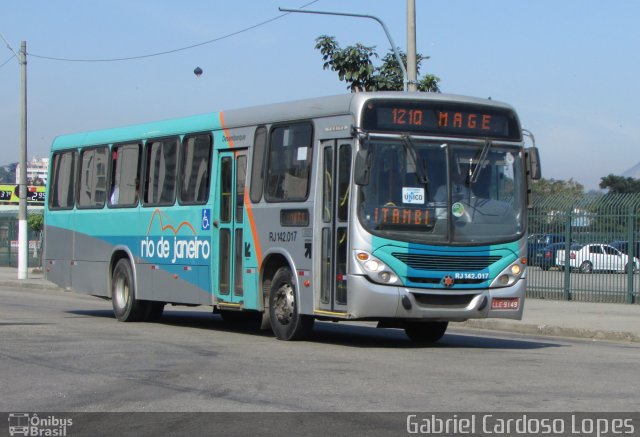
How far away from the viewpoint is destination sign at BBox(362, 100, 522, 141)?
13.4 metres

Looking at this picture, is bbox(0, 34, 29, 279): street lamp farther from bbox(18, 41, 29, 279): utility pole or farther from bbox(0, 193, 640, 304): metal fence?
bbox(0, 193, 640, 304): metal fence

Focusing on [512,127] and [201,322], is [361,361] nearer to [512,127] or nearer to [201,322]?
[512,127]

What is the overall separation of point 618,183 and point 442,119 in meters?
82.2

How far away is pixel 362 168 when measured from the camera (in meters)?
13.0

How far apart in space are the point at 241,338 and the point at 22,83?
894 inches

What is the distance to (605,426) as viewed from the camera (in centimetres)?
797

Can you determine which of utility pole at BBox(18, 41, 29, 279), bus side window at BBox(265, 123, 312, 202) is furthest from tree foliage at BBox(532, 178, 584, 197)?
bus side window at BBox(265, 123, 312, 202)

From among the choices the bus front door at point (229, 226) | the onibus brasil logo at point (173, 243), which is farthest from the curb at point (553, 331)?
the onibus brasil logo at point (173, 243)

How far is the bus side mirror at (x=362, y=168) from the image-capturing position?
42.4ft

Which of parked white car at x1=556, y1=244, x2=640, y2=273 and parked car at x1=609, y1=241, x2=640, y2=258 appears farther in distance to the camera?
parked white car at x1=556, y1=244, x2=640, y2=273

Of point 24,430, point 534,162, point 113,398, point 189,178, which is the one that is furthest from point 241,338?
point 24,430

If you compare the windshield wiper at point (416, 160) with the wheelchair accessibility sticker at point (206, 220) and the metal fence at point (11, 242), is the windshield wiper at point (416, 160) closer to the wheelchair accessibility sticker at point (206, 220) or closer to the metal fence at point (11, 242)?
the wheelchair accessibility sticker at point (206, 220)

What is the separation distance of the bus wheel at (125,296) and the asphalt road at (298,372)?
1.18 m

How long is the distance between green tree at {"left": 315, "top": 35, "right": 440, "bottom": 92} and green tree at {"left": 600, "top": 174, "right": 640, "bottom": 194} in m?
66.8
